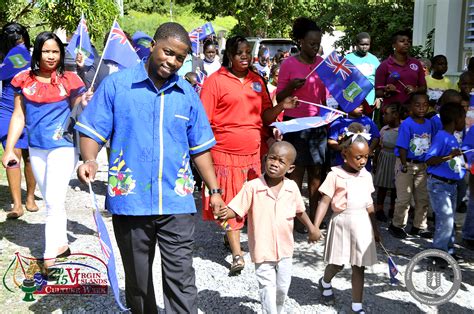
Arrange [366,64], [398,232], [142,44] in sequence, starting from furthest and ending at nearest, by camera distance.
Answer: [366,64]
[142,44]
[398,232]

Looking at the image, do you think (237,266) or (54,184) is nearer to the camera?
(54,184)

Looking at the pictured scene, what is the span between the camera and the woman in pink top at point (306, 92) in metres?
5.71

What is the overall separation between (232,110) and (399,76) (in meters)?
2.57

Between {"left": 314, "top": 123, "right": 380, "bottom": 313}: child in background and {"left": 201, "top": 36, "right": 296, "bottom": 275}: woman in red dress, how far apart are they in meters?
1.04

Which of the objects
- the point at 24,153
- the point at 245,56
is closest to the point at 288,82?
the point at 245,56

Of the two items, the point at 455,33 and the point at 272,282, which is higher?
the point at 455,33

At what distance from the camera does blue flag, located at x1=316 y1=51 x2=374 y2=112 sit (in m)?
5.74

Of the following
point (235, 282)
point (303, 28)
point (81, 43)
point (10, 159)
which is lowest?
point (235, 282)

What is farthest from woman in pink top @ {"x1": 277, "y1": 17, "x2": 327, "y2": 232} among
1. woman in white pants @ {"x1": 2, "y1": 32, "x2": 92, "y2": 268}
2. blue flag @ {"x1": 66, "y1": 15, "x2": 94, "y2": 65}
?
blue flag @ {"x1": 66, "y1": 15, "x2": 94, "y2": 65}

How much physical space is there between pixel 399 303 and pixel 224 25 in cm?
4341

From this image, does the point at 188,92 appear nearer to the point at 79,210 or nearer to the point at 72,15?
the point at 79,210

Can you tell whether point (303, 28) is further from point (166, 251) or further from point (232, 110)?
point (166, 251)

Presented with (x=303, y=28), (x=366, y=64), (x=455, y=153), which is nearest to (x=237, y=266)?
(x=455, y=153)

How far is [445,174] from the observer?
5109 mm
